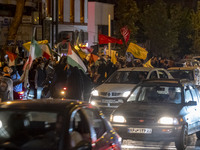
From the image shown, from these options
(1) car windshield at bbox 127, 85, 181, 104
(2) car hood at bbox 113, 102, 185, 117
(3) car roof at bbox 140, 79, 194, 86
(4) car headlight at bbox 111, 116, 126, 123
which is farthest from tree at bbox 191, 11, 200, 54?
(4) car headlight at bbox 111, 116, 126, 123

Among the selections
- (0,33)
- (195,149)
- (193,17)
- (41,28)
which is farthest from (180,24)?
(195,149)

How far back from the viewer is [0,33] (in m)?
37.6

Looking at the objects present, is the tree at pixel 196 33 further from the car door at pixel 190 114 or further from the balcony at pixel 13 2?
the car door at pixel 190 114

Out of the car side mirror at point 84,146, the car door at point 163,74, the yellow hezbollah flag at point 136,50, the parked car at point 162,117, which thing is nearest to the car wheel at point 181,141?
the parked car at point 162,117

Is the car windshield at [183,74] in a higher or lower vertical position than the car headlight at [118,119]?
higher

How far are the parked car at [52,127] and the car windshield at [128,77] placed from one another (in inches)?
434

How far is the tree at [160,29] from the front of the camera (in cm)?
6669

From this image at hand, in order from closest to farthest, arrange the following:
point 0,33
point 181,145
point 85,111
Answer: point 85,111 < point 181,145 < point 0,33

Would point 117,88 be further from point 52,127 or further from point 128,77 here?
point 52,127

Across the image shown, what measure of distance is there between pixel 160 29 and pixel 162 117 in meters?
56.3

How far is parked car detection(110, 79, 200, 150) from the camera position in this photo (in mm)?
11062

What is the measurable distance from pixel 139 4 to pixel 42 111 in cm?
7071

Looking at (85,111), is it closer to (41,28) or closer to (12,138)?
(12,138)

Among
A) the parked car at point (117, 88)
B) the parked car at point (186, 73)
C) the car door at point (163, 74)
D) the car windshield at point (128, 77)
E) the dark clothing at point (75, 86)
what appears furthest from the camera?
the parked car at point (186, 73)
